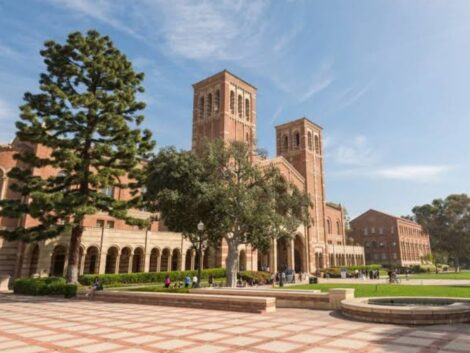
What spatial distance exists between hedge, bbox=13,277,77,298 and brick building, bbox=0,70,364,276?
5.26 m

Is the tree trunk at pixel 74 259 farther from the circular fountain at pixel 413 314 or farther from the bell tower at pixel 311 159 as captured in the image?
the bell tower at pixel 311 159

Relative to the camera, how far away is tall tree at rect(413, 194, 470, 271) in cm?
7738

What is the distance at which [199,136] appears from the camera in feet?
162

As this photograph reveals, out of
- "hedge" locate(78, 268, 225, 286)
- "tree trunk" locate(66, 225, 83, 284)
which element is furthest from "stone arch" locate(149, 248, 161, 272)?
"tree trunk" locate(66, 225, 83, 284)

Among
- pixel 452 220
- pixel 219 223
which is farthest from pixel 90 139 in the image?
pixel 452 220

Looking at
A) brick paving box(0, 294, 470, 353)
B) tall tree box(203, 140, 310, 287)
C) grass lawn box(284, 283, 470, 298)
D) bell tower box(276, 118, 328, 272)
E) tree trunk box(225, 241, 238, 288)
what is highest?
bell tower box(276, 118, 328, 272)

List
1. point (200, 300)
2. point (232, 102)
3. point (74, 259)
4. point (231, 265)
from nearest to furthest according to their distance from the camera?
point (200, 300), point (74, 259), point (231, 265), point (232, 102)

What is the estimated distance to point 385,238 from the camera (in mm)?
80125

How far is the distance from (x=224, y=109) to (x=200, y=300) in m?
35.3

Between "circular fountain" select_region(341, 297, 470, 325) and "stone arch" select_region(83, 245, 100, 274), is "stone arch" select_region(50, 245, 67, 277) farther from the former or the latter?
"circular fountain" select_region(341, 297, 470, 325)

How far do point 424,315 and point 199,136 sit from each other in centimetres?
4203

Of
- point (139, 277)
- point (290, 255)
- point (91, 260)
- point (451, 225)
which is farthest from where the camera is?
point (451, 225)

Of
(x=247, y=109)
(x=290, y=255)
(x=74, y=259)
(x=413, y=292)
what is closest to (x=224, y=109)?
(x=247, y=109)

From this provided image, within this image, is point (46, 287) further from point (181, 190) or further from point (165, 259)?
point (165, 259)
